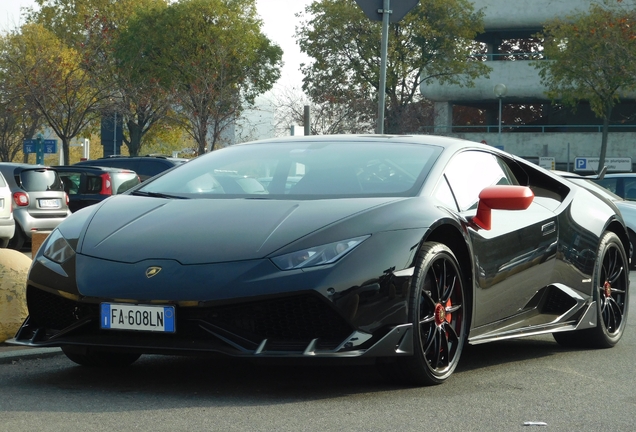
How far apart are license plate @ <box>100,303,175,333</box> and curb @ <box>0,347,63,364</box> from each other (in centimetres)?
152

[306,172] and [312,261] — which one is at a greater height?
[306,172]

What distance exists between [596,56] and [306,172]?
44811 millimetres

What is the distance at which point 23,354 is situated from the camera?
6.41 meters

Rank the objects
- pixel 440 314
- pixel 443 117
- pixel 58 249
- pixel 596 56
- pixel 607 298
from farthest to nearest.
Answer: pixel 443 117 → pixel 596 56 → pixel 607 298 → pixel 440 314 → pixel 58 249

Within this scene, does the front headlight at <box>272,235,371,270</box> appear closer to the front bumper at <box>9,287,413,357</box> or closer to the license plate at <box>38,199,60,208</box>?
the front bumper at <box>9,287,413,357</box>

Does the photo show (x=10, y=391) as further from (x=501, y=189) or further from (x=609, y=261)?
(x=609, y=261)

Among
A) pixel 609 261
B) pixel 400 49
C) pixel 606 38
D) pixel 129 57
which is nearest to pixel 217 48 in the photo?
pixel 129 57

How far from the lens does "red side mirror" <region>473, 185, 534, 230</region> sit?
5.93 metres

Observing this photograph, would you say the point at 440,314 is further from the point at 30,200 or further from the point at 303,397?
the point at 30,200

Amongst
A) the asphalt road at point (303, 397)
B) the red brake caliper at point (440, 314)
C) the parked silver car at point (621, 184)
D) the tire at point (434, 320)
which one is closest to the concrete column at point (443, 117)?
the parked silver car at point (621, 184)

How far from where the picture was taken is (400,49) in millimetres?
58312

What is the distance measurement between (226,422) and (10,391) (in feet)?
4.32

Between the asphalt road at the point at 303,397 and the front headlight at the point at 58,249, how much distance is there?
621 millimetres

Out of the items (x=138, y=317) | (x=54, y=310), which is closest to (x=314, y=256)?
(x=138, y=317)
